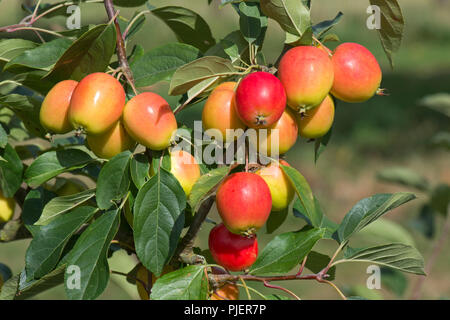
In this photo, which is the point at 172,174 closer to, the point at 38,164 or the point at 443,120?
the point at 38,164

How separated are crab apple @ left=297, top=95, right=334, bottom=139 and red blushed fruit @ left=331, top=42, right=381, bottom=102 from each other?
0.08 feet

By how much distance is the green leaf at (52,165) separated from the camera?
85 centimetres

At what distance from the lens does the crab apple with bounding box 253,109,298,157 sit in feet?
2.55

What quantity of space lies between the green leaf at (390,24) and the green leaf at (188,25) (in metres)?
0.30

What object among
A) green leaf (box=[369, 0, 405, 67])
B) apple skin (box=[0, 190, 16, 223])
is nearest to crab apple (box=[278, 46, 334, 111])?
green leaf (box=[369, 0, 405, 67])

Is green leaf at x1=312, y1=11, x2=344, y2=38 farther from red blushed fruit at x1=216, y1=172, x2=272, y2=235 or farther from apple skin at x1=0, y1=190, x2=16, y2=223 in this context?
apple skin at x1=0, y1=190, x2=16, y2=223

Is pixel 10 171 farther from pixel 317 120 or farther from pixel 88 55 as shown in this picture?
pixel 317 120

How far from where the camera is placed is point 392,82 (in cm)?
588

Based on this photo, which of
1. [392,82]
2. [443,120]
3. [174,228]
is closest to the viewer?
[174,228]

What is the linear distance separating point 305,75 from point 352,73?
10 cm

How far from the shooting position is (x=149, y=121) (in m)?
0.75
